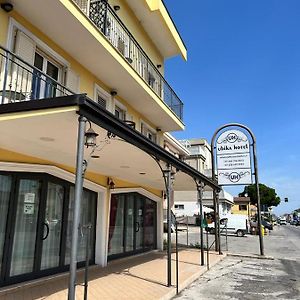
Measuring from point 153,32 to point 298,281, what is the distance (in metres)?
11.8

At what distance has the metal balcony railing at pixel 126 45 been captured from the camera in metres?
9.48

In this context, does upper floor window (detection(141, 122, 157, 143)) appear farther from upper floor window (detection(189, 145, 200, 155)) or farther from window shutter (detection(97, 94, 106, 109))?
upper floor window (detection(189, 145, 200, 155))

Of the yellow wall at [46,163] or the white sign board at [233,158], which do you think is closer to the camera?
the yellow wall at [46,163]

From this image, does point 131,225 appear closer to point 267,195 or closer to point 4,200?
point 4,200

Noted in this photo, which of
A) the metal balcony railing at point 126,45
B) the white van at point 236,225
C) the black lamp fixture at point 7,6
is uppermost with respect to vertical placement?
the metal balcony railing at point 126,45

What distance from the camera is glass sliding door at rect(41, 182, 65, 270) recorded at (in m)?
8.33

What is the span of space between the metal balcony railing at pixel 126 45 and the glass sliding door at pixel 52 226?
4.57 metres

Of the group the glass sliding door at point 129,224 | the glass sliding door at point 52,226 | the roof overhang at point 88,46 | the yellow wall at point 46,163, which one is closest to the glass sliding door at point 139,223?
the glass sliding door at point 129,224

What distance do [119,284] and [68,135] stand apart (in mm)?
4341

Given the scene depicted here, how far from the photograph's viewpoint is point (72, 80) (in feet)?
29.7

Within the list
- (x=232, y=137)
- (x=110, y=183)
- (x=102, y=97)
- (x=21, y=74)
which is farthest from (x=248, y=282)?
(x=232, y=137)

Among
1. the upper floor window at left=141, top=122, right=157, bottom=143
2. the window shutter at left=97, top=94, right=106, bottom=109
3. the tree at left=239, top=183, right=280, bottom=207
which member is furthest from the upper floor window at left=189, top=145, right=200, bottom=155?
the tree at left=239, top=183, right=280, bottom=207

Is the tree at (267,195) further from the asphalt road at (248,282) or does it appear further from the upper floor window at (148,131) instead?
the asphalt road at (248,282)

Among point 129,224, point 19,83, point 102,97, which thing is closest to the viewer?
point 19,83
